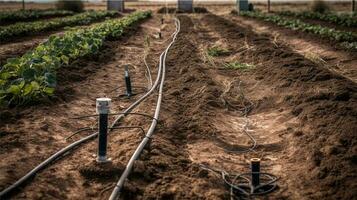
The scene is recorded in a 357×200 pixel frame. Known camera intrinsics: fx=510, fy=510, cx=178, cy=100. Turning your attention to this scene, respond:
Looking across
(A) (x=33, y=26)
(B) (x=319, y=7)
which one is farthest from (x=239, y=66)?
(B) (x=319, y=7)

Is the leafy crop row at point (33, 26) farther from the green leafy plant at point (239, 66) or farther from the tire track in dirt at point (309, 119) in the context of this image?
the tire track in dirt at point (309, 119)

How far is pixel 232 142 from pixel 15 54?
7.90 metres

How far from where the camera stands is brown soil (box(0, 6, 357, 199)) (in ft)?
17.3

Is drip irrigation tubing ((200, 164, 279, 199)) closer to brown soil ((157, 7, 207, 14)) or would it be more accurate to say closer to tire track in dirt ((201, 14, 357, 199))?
tire track in dirt ((201, 14, 357, 199))

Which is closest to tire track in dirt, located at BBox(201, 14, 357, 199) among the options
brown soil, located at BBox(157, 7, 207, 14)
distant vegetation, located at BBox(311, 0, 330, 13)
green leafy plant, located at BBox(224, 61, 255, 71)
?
green leafy plant, located at BBox(224, 61, 255, 71)

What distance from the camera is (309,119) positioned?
284 inches

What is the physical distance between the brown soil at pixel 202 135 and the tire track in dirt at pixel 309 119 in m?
0.02

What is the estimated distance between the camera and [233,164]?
20.2ft

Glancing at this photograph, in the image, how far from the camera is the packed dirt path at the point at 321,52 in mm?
11570

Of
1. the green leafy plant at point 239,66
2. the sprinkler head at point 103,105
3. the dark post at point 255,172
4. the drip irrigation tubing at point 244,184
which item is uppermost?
the sprinkler head at point 103,105

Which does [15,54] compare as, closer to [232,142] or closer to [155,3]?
[232,142]

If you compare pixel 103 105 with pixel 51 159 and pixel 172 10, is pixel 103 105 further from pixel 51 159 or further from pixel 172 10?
pixel 172 10

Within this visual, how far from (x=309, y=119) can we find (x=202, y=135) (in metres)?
→ 1.55

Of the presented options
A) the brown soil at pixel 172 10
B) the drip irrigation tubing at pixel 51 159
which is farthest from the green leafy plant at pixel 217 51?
the brown soil at pixel 172 10
